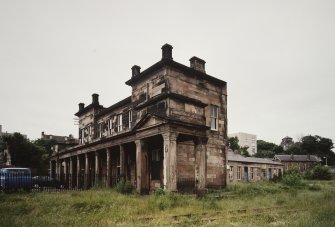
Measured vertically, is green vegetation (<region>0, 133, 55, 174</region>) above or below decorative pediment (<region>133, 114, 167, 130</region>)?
below

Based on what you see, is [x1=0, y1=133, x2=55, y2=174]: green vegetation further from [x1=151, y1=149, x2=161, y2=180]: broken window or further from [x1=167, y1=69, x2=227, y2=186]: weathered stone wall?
[x1=167, y1=69, x2=227, y2=186]: weathered stone wall

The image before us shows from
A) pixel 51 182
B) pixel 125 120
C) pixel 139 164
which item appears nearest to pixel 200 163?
pixel 139 164

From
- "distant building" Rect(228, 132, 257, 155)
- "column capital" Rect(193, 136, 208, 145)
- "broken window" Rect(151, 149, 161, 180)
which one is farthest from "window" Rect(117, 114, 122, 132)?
"distant building" Rect(228, 132, 257, 155)

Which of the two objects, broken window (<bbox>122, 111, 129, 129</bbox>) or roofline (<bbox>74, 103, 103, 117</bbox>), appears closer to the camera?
broken window (<bbox>122, 111, 129, 129</bbox>)

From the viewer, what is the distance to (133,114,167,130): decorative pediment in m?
14.5

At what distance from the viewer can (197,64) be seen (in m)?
20.7

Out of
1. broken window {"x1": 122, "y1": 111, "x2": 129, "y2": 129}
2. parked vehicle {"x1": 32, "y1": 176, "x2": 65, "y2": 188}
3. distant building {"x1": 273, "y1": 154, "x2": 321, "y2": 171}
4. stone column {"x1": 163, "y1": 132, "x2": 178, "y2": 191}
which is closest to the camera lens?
stone column {"x1": 163, "y1": 132, "x2": 178, "y2": 191}

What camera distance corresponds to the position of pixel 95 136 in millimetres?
28953

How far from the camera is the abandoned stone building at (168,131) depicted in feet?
48.9

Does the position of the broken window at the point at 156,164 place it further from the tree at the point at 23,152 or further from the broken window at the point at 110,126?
the tree at the point at 23,152

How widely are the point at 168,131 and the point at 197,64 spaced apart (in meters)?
8.42

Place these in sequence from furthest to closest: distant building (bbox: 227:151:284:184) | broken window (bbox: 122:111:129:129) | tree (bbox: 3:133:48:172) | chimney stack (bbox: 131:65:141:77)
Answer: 1. tree (bbox: 3:133:48:172)
2. distant building (bbox: 227:151:284:184)
3. broken window (bbox: 122:111:129:129)
4. chimney stack (bbox: 131:65:141:77)

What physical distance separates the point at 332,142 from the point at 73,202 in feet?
338

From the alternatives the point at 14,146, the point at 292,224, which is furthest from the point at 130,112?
the point at 14,146
